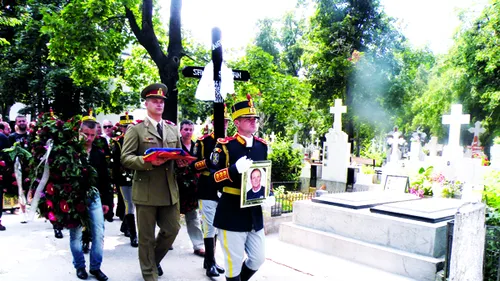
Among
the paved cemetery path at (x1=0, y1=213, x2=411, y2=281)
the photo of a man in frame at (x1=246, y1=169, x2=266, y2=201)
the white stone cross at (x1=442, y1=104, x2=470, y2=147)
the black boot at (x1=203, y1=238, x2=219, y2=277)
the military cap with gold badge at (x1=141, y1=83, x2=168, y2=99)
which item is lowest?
the paved cemetery path at (x1=0, y1=213, x2=411, y2=281)

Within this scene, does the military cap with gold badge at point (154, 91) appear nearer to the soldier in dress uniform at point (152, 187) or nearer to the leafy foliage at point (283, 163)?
the soldier in dress uniform at point (152, 187)

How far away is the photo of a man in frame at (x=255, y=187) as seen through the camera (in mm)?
3971

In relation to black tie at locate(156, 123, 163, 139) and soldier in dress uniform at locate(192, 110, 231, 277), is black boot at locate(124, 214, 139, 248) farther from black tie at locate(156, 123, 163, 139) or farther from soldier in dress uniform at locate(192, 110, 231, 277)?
black tie at locate(156, 123, 163, 139)

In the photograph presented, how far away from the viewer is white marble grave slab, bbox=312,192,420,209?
6.64m

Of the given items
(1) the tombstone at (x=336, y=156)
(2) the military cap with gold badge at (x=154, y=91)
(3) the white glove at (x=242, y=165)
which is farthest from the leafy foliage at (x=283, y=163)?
(3) the white glove at (x=242, y=165)

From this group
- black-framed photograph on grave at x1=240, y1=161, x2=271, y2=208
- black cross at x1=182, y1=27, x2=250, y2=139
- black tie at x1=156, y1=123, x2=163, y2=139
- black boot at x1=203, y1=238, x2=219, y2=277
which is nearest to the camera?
black-framed photograph on grave at x1=240, y1=161, x2=271, y2=208

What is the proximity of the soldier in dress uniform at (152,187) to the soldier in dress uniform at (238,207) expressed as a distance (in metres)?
0.75

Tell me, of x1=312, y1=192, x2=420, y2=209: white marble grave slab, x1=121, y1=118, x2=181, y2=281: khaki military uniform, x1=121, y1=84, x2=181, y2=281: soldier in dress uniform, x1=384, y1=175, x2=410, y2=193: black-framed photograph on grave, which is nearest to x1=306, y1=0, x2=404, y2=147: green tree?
x1=384, y1=175, x2=410, y2=193: black-framed photograph on grave

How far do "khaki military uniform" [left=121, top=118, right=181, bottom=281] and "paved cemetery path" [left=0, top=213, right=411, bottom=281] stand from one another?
562 mm

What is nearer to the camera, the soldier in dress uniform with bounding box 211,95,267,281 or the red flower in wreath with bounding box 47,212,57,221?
the soldier in dress uniform with bounding box 211,95,267,281

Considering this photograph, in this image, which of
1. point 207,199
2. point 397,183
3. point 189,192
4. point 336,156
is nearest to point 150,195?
point 207,199

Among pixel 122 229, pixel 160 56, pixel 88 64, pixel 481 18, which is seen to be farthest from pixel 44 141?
pixel 481 18

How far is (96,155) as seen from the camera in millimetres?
5121

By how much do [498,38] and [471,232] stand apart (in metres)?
24.0
